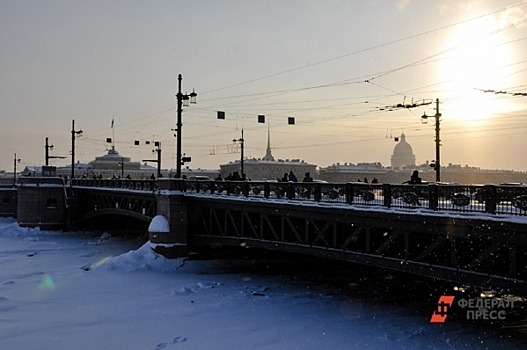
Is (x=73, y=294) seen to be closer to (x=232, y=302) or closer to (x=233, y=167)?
(x=232, y=302)

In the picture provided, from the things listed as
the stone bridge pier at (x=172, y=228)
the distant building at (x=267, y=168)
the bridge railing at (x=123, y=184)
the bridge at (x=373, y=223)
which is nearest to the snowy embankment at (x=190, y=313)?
the stone bridge pier at (x=172, y=228)

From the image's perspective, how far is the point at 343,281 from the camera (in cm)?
2409

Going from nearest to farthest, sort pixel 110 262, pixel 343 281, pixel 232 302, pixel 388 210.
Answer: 1. pixel 388 210
2. pixel 232 302
3. pixel 343 281
4. pixel 110 262

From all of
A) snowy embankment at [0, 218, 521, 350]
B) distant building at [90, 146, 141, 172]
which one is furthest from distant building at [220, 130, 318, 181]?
snowy embankment at [0, 218, 521, 350]

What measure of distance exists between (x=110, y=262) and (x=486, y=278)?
59.7 ft

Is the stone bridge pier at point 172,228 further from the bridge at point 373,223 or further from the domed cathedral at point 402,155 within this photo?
the domed cathedral at point 402,155

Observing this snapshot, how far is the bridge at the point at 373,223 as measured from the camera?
44.2 ft

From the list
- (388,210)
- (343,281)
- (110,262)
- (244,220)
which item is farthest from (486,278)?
(110,262)

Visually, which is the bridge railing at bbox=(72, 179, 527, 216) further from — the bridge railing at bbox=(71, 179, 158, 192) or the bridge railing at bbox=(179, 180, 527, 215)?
the bridge railing at bbox=(71, 179, 158, 192)

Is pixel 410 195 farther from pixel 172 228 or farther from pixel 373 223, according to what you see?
pixel 172 228

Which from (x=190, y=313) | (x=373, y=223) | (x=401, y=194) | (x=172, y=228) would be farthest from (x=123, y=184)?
(x=401, y=194)

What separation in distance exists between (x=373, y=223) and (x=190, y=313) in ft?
21.0

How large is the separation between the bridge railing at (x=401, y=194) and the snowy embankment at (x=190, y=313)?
11.3 feet

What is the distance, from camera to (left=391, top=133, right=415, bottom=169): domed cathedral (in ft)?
489
